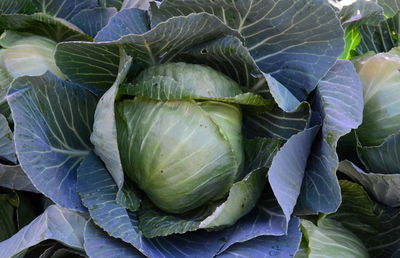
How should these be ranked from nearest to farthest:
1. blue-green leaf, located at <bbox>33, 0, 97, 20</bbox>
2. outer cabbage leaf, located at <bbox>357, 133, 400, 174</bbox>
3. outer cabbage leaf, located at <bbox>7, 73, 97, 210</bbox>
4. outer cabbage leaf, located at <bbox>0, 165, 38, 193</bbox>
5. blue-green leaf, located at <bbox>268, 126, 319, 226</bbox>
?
1. blue-green leaf, located at <bbox>268, 126, 319, 226</bbox>
2. outer cabbage leaf, located at <bbox>7, 73, 97, 210</bbox>
3. outer cabbage leaf, located at <bbox>357, 133, 400, 174</bbox>
4. outer cabbage leaf, located at <bbox>0, 165, 38, 193</bbox>
5. blue-green leaf, located at <bbox>33, 0, 97, 20</bbox>

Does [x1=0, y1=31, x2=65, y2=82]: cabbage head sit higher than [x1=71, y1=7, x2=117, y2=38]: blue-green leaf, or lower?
lower

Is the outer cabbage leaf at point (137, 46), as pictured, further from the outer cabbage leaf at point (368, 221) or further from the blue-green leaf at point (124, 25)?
the outer cabbage leaf at point (368, 221)

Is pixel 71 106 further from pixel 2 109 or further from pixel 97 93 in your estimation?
pixel 2 109

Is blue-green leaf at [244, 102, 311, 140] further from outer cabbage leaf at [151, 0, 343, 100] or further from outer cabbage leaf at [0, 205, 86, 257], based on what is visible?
outer cabbage leaf at [0, 205, 86, 257]

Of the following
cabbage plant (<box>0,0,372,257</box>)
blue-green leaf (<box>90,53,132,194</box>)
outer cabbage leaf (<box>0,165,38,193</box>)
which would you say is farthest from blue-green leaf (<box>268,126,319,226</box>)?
outer cabbage leaf (<box>0,165,38,193</box>)

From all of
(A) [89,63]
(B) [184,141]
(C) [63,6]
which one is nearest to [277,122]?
(B) [184,141]

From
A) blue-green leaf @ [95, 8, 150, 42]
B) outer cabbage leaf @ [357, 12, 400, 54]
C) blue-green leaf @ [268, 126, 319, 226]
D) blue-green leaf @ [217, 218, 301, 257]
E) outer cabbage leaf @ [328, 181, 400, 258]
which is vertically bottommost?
outer cabbage leaf @ [328, 181, 400, 258]

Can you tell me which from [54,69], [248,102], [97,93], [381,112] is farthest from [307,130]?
[54,69]

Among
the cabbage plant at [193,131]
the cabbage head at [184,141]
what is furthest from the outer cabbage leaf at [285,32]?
the cabbage head at [184,141]
